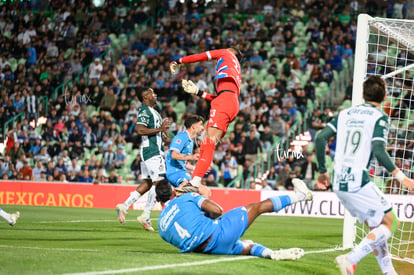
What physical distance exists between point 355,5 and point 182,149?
60.8 ft

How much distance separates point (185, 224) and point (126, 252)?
1.01 m

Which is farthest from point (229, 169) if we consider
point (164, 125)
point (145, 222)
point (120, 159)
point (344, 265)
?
point (344, 265)

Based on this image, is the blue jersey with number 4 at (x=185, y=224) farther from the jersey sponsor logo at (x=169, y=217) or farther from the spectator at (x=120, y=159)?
the spectator at (x=120, y=159)

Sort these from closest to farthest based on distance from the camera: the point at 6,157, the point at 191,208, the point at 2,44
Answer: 1. the point at 191,208
2. the point at 6,157
3. the point at 2,44

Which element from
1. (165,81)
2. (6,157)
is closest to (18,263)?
(6,157)

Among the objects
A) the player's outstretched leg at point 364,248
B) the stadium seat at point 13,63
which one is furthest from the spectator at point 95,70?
the player's outstretched leg at point 364,248

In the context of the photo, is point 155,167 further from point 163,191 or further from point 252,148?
point 252,148

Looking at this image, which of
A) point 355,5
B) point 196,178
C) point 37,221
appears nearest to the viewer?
point 196,178

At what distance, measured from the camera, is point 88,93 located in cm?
2581

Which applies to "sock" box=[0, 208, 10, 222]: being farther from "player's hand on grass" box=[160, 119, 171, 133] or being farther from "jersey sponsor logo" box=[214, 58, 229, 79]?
"jersey sponsor logo" box=[214, 58, 229, 79]

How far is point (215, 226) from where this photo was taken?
807 centimetres

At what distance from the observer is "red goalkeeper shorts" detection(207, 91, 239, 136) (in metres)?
10.9

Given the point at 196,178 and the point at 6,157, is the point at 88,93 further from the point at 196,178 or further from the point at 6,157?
the point at 196,178

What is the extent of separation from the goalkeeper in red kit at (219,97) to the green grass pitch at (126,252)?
5.21 feet
